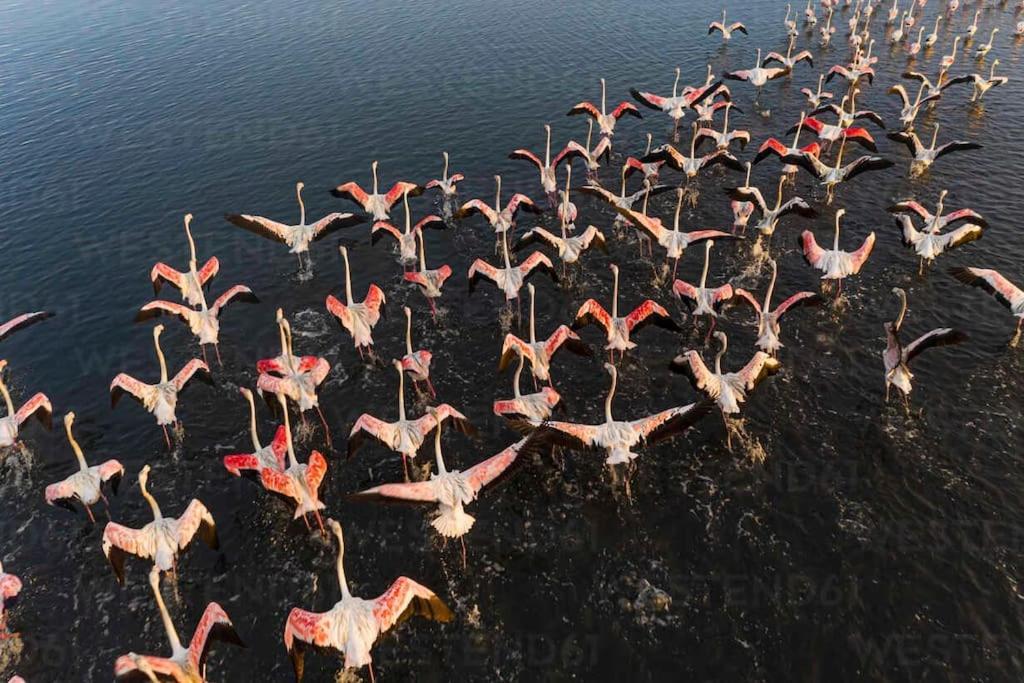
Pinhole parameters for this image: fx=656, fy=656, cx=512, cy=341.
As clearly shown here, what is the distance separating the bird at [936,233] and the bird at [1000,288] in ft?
8.32

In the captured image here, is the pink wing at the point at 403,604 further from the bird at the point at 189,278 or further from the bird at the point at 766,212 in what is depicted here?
the bird at the point at 766,212

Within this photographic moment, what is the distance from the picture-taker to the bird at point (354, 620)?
33.2 feet

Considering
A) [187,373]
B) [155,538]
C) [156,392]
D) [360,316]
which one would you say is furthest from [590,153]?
[155,538]

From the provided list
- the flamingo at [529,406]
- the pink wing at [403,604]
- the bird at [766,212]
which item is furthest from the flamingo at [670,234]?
the pink wing at [403,604]

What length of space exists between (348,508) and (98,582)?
5103mm

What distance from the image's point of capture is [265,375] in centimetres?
1522

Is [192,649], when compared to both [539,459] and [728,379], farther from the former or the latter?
[728,379]

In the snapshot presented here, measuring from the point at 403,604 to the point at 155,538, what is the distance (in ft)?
16.6

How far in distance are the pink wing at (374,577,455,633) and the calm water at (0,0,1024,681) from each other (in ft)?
5.45

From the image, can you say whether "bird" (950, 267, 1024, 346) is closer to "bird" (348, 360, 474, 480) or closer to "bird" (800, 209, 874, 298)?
"bird" (800, 209, 874, 298)

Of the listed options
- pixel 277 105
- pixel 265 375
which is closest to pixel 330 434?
pixel 265 375

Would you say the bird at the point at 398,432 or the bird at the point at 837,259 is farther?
the bird at the point at 837,259

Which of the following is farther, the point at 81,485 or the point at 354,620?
the point at 81,485

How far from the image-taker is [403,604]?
34.4 ft
